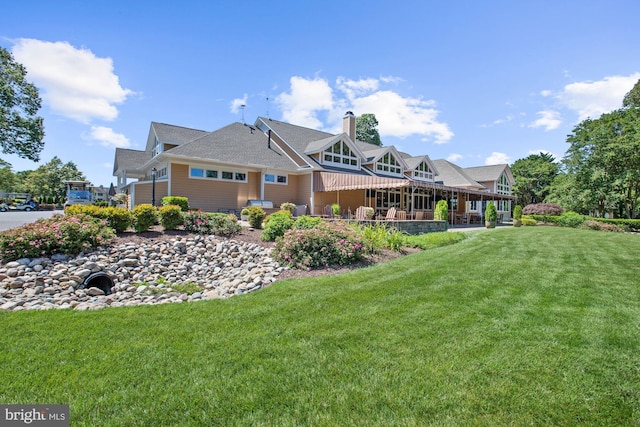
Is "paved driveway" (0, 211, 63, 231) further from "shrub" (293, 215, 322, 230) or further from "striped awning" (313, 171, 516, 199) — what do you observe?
"striped awning" (313, 171, 516, 199)

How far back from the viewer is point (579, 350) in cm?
311

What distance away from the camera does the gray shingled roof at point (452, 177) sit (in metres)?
32.3

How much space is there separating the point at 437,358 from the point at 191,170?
53.7 feet

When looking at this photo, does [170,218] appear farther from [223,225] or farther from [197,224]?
[223,225]

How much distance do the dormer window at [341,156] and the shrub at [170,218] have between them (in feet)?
43.6

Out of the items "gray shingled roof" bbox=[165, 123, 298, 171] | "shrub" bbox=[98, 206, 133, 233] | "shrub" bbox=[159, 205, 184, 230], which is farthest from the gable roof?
"shrub" bbox=[98, 206, 133, 233]

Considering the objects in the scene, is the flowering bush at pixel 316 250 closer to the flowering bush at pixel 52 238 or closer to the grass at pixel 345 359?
the grass at pixel 345 359

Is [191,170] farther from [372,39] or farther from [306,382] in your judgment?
[306,382]

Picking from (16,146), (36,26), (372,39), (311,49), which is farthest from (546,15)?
(16,146)

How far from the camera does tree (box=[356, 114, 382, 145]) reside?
1692 inches

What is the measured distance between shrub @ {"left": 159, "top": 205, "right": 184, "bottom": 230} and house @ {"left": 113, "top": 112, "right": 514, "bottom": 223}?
5.35m

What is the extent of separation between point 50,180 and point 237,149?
5070 cm

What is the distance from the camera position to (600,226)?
66.2 ft

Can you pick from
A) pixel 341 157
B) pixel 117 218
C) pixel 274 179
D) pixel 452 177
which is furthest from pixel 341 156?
pixel 117 218
